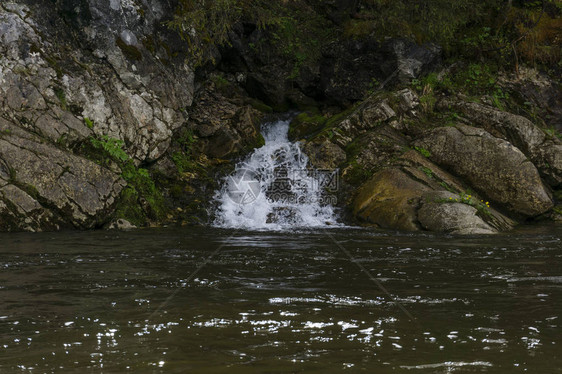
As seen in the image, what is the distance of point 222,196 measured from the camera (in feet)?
44.6

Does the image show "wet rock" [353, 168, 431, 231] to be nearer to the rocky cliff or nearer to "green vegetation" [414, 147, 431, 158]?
the rocky cliff

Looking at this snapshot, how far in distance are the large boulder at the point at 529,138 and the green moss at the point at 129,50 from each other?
29.6 feet

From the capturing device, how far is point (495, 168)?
1388cm

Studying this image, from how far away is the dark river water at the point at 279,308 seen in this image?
3.55m

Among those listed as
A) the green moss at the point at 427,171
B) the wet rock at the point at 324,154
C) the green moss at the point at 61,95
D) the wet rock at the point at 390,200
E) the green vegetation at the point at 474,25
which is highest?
→ the green vegetation at the point at 474,25

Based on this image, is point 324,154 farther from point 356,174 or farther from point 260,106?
point 260,106

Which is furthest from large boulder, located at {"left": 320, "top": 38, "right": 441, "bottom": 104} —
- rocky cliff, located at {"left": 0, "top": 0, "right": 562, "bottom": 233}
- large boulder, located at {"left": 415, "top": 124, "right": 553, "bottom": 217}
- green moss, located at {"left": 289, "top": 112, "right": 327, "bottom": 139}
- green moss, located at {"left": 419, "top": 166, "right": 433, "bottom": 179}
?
green moss, located at {"left": 419, "top": 166, "right": 433, "bottom": 179}

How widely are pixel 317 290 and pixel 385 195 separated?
712 centimetres

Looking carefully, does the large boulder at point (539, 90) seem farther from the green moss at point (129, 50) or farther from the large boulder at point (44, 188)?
the large boulder at point (44, 188)

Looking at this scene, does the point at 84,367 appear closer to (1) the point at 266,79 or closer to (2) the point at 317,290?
(2) the point at 317,290

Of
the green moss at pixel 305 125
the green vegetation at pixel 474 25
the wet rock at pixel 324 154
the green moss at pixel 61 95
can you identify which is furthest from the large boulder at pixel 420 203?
the green moss at pixel 61 95

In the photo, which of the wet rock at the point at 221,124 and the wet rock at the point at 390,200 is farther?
the wet rock at the point at 221,124

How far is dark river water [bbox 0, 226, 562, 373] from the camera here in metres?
3.55

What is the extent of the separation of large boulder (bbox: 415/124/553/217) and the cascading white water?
9.84 feet
